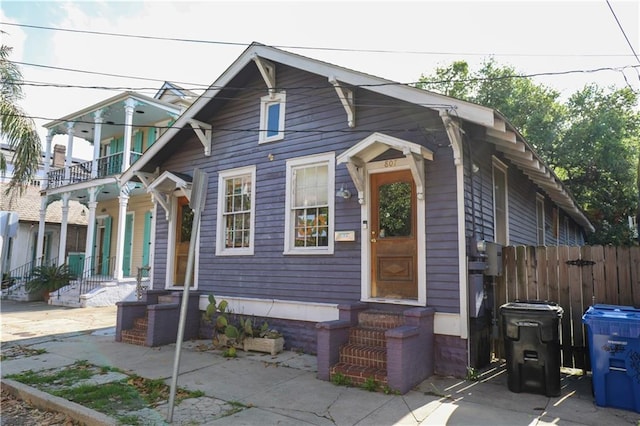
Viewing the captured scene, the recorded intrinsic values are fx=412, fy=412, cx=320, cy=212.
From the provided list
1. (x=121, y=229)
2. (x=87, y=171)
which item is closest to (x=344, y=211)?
(x=121, y=229)

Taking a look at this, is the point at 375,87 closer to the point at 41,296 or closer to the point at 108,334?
the point at 108,334

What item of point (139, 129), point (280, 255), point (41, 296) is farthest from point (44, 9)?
point (41, 296)

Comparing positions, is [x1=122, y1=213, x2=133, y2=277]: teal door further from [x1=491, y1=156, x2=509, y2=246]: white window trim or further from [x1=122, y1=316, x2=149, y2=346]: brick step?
[x1=491, y1=156, x2=509, y2=246]: white window trim

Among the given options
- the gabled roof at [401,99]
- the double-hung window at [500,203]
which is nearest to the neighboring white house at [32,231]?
the gabled roof at [401,99]

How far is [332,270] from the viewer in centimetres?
708

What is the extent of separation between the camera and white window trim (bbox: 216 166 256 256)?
830cm

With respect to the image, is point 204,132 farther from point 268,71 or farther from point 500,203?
point 500,203

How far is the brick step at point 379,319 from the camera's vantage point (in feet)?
20.0

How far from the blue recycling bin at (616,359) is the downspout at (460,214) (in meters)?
1.46

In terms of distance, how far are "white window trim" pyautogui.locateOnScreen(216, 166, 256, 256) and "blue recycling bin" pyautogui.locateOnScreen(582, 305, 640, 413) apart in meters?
5.77

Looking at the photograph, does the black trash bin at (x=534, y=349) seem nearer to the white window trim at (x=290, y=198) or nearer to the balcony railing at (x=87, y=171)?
the white window trim at (x=290, y=198)

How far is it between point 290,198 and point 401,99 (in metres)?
2.79

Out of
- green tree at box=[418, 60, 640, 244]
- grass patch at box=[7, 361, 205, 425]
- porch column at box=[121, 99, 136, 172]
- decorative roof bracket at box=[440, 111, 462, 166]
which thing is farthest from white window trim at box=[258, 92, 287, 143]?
green tree at box=[418, 60, 640, 244]

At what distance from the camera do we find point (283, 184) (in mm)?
7895
